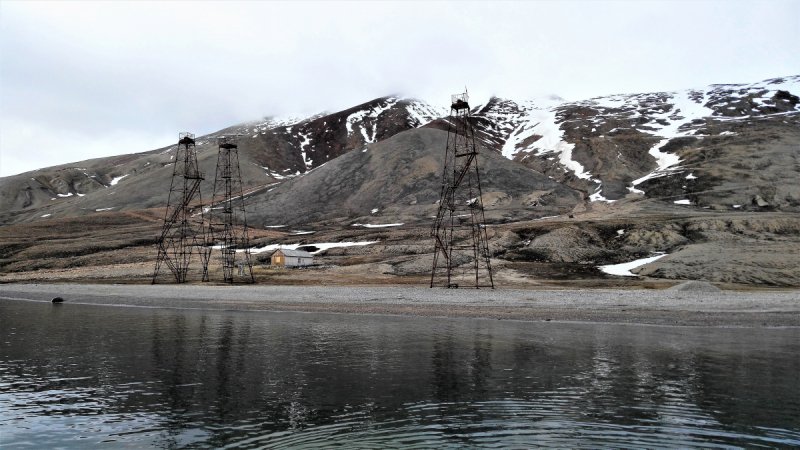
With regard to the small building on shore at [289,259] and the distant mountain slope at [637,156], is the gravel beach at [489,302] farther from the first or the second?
the distant mountain slope at [637,156]

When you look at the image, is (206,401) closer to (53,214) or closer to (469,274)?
(469,274)

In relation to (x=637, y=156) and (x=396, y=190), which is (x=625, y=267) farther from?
(x=637, y=156)

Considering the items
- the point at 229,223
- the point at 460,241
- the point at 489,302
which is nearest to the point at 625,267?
the point at 460,241

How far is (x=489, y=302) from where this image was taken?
37.3m

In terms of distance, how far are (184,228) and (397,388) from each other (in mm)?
54914

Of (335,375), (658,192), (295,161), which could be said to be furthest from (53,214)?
(335,375)

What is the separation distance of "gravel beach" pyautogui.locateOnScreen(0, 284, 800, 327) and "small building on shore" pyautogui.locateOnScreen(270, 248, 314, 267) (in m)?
18.8

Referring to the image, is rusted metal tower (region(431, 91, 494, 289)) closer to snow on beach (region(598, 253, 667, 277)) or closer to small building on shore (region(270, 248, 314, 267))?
snow on beach (region(598, 253, 667, 277))

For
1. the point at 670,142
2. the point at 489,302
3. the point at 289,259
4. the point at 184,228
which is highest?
the point at 670,142

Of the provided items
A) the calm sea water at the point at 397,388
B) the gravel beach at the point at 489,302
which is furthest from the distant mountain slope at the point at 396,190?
the calm sea water at the point at 397,388

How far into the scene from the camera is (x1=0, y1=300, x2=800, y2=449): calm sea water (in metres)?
10.8

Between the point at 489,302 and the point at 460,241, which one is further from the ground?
the point at 460,241

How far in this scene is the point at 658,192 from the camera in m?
107

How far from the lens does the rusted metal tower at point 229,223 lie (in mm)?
58031
